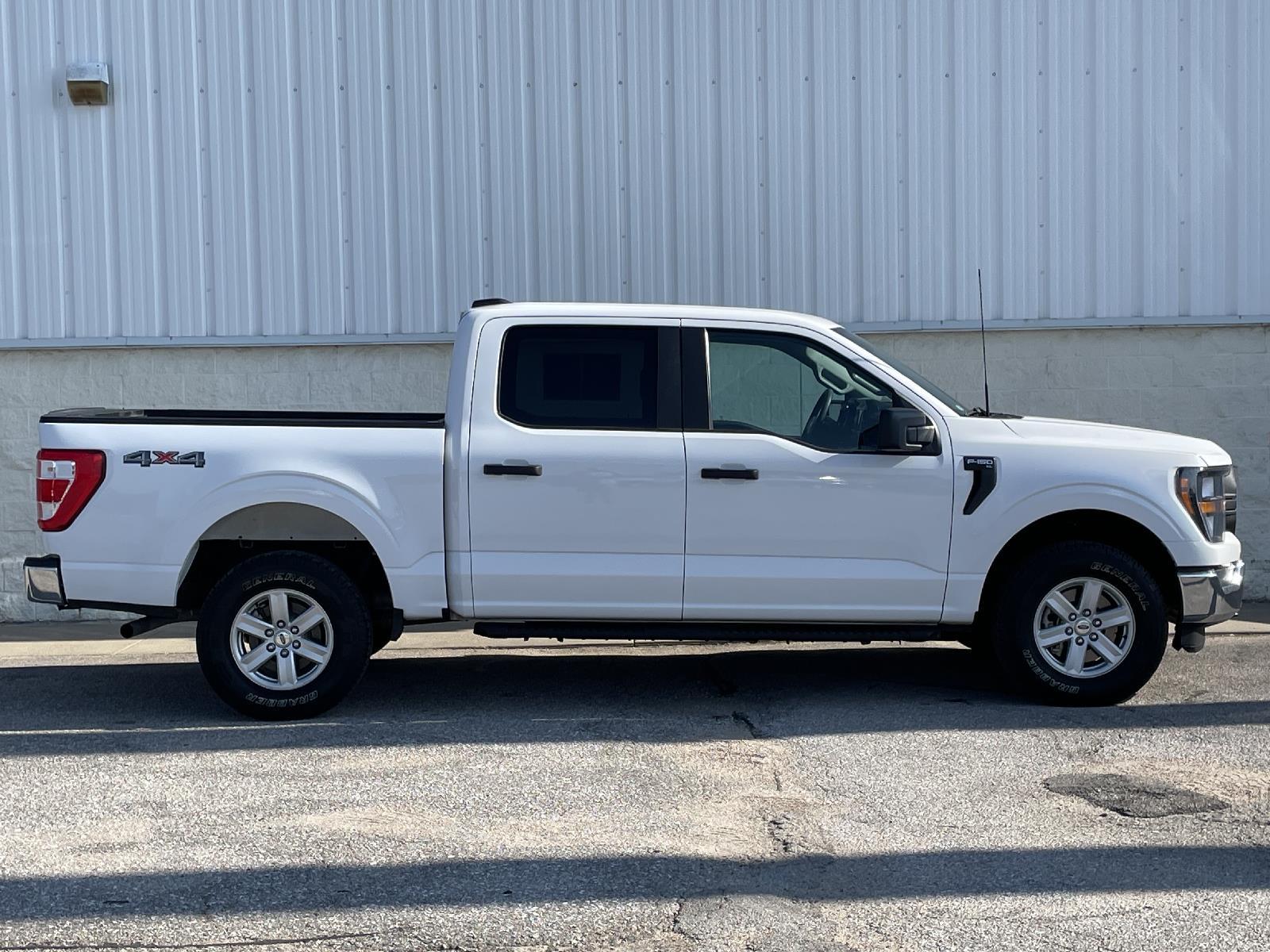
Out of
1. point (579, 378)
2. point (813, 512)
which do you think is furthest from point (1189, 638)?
point (579, 378)

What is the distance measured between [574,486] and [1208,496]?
318 centimetres

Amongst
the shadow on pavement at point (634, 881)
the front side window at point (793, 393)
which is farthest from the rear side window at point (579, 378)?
the shadow on pavement at point (634, 881)

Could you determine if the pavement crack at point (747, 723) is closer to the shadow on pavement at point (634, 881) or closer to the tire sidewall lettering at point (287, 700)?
the shadow on pavement at point (634, 881)

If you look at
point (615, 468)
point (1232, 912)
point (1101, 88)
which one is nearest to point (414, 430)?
point (615, 468)

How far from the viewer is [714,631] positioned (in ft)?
23.9

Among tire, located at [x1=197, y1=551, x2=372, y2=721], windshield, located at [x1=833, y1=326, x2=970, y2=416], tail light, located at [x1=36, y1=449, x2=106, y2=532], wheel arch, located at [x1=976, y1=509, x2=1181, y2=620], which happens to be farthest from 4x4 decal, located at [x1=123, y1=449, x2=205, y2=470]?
wheel arch, located at [x1=976, y1=509, x2=1181, y2=620]

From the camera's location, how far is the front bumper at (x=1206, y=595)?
23.8ft

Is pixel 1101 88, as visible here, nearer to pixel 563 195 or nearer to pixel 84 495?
pixel 563 195

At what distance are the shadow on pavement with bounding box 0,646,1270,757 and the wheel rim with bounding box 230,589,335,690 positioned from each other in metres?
0.26

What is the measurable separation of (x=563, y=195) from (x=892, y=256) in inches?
102

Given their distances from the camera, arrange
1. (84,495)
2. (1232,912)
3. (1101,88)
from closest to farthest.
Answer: (1232,912) → (84,495) → (1101,88)

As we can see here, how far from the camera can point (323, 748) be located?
6.68 m

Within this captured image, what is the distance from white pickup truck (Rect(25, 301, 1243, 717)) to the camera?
7188mm

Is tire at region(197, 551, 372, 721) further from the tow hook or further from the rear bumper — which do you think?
the tow hook
